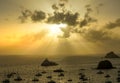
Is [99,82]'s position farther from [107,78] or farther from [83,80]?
[107,78]

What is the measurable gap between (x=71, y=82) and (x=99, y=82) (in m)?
11.5

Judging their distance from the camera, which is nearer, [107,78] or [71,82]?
[71,82]

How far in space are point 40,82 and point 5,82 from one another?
14641mm

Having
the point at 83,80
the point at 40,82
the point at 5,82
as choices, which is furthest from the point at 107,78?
the point at 5,82

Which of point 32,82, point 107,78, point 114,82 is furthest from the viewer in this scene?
point 107,78

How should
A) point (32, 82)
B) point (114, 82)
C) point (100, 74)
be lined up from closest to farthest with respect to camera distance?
1. point (114, 82)
2. point (32, 82)
3. point (100, 74)

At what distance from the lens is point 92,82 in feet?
489

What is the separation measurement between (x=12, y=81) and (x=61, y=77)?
26.1 m

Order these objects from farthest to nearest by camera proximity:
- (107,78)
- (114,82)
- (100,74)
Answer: (100,74) < (107,78) < (114,82)

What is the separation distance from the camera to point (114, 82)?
146 metres

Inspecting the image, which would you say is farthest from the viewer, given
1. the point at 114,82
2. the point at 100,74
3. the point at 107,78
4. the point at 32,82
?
the point at 100,74

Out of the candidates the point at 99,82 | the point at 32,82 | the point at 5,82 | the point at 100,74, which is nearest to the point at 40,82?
the point at 32,82

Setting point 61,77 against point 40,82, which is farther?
point 61,77

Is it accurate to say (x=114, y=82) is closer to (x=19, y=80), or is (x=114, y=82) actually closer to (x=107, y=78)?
(x=107, y=78)
